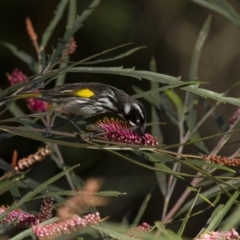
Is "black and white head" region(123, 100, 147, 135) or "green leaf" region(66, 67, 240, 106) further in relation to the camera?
"black and white head" region(123, 100, 147, 135)

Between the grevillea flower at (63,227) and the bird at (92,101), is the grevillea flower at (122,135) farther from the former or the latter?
the bird at (92,101)

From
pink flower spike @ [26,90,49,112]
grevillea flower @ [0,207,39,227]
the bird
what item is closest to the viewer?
grevillea flower @ [0,207,39,227]

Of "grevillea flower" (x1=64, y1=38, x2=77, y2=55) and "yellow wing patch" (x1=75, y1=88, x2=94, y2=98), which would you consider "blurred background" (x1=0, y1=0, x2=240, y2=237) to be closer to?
"yellow wing patch" (x1=75, y1=88, x2=94, y2=98)

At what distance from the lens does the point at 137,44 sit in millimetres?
4359

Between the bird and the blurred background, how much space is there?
1444mm

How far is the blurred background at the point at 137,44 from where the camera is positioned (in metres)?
3.83

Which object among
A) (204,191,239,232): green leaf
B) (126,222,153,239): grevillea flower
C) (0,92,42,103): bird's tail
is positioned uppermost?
(204,191,239,232): green leaf

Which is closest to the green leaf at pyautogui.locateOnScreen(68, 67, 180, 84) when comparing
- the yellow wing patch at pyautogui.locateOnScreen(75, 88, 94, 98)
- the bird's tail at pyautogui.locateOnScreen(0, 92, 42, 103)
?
the bird's tail at pyautogui.locateOnScreen(0, 92, 42, 103)

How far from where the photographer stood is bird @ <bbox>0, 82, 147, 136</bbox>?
2.02 metres

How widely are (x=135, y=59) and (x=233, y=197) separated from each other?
3.04m

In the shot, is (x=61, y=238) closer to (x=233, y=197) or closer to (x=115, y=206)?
(x=233, y=197)

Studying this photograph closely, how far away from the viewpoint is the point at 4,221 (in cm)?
124

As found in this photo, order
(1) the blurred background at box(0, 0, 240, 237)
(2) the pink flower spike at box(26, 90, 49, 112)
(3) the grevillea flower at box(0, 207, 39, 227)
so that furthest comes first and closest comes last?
(1) the blurred background at box(0, 0, 240, 237) < (2) the pink flower spike at box(26, 90, 49, 112) < (3) the grevillea flower at box(0, 207, 39, 227)

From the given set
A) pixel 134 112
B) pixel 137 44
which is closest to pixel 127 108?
pixel 134 112
